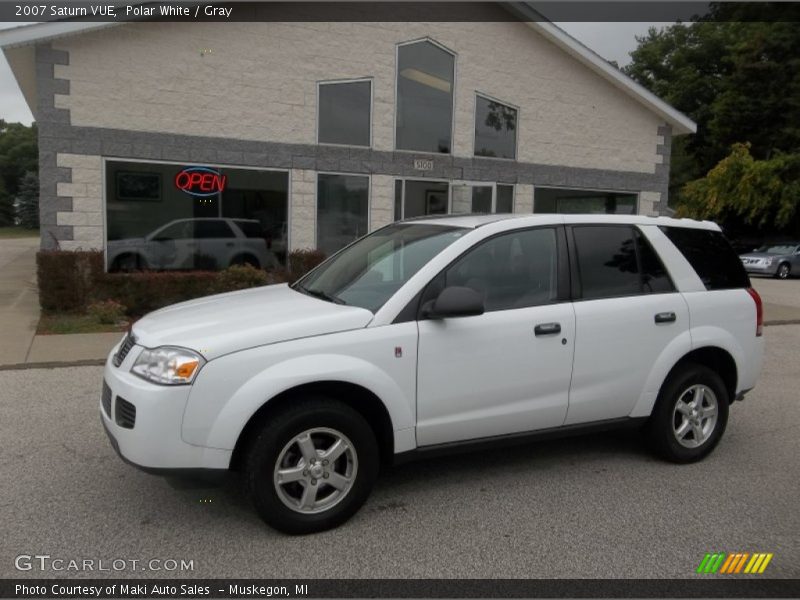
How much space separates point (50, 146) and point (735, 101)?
34.0 m

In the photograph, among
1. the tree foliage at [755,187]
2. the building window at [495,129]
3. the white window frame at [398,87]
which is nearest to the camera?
the white window frame at [398,87]

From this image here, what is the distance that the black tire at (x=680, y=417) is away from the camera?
4.72 m

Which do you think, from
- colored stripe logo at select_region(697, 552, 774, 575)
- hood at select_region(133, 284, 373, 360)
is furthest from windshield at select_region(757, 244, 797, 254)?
hood at select_region(133, 284, 373, 360)

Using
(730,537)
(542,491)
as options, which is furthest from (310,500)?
(730,537)

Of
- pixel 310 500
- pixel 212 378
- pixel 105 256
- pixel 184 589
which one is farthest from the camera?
pixel 105 256

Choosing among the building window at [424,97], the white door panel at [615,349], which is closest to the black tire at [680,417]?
the white door panel at [615,349]

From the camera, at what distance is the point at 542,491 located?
432 centimetres

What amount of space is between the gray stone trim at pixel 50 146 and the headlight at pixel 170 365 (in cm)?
792

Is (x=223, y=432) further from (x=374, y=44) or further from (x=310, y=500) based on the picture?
(x=374, y=44)

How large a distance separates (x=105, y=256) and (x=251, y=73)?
3895 mm

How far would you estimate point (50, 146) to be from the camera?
33.9 ft

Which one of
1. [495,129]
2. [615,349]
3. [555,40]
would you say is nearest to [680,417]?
[615,349]

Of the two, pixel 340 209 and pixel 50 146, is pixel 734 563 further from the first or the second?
pixel 50 146

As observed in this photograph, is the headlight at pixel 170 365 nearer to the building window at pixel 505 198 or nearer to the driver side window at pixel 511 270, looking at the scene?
the driver side window at pixel 511 270
